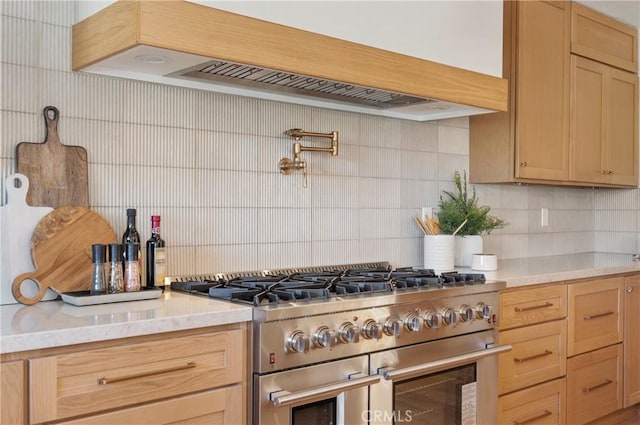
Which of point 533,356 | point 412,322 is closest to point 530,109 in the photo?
point 533,356

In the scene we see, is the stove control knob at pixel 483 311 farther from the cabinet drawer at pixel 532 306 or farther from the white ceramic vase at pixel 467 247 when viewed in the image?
the white ceramic vase at pixel 467 247

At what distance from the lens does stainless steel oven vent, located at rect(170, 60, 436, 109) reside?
2115 mm

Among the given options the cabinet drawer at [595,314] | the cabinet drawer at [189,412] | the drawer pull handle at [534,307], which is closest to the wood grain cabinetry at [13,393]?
the cabinet drawer at [189,412]

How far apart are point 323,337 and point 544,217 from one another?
238 cm

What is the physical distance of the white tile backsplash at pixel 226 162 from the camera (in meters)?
2.03

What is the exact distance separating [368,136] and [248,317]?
4.40 ft

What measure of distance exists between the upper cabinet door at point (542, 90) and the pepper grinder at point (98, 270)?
2102 mm

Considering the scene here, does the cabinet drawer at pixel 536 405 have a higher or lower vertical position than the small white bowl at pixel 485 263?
lower

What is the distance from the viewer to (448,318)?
91.7 inches

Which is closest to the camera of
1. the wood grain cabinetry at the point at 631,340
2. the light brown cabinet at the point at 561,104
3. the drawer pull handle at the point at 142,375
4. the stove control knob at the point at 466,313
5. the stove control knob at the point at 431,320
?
the drawer pull handle at the point at 142,375

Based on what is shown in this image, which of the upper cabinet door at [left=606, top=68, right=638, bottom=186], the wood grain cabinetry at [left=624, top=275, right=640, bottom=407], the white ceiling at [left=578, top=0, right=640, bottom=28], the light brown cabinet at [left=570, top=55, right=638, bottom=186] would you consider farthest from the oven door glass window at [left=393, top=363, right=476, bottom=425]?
the white ceiling at [left=578, top=0, right=640, bottom=28]

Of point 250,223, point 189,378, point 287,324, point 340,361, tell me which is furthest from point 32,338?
point 250,223

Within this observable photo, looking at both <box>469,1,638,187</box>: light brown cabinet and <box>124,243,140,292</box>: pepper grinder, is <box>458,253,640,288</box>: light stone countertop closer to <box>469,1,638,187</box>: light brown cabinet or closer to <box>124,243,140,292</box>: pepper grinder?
<box>469,1,638,187</box>: light brown cabinet

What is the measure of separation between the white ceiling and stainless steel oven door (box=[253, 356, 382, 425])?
2.55 meters
